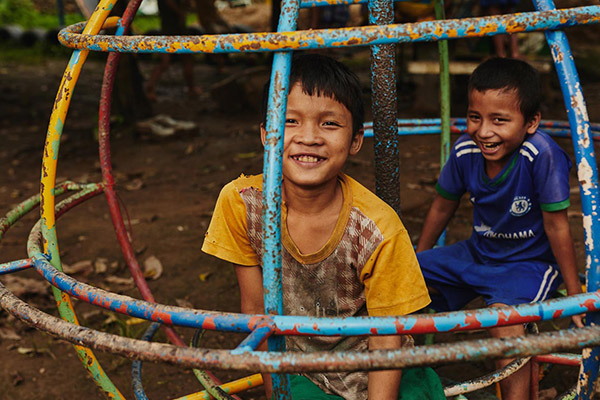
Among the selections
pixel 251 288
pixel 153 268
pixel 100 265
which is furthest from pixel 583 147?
pixel 100 265

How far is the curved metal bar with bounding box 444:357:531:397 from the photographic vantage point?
187 cm

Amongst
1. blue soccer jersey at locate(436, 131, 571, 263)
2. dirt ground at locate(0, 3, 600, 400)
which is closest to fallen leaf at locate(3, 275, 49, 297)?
dirt ground at locate(0, 3, 600, 400)

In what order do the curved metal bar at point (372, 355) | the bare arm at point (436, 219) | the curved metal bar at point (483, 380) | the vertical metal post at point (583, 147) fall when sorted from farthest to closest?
the bare arm at point (436, 219) → the curved metal bar at point (483, 380) → the vertical metal post at point (583, 147) → the curved metal bar at point (372, 355)

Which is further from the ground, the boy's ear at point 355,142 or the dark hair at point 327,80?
the dark hair at point 327,80

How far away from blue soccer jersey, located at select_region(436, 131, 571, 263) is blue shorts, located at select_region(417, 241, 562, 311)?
44mm

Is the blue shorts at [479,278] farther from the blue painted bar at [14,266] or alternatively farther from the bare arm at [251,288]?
the blue painted bar at [14,266]

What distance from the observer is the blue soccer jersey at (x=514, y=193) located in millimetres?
1992

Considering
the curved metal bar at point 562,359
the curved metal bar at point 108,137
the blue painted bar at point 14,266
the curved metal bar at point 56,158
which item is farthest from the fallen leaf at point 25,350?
the curved metal bar at point 562,359

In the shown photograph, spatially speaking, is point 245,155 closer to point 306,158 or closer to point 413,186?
point 413,186

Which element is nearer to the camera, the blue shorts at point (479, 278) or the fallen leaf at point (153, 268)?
the blue shorts at point (479, 278)

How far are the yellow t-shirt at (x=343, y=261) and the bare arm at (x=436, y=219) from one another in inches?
27.3

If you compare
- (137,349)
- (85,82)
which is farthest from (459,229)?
(85,82)

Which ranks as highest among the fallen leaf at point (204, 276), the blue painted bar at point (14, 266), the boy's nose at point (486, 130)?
the boy's nose at point (486, 130)

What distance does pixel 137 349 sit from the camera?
1.10 meters
